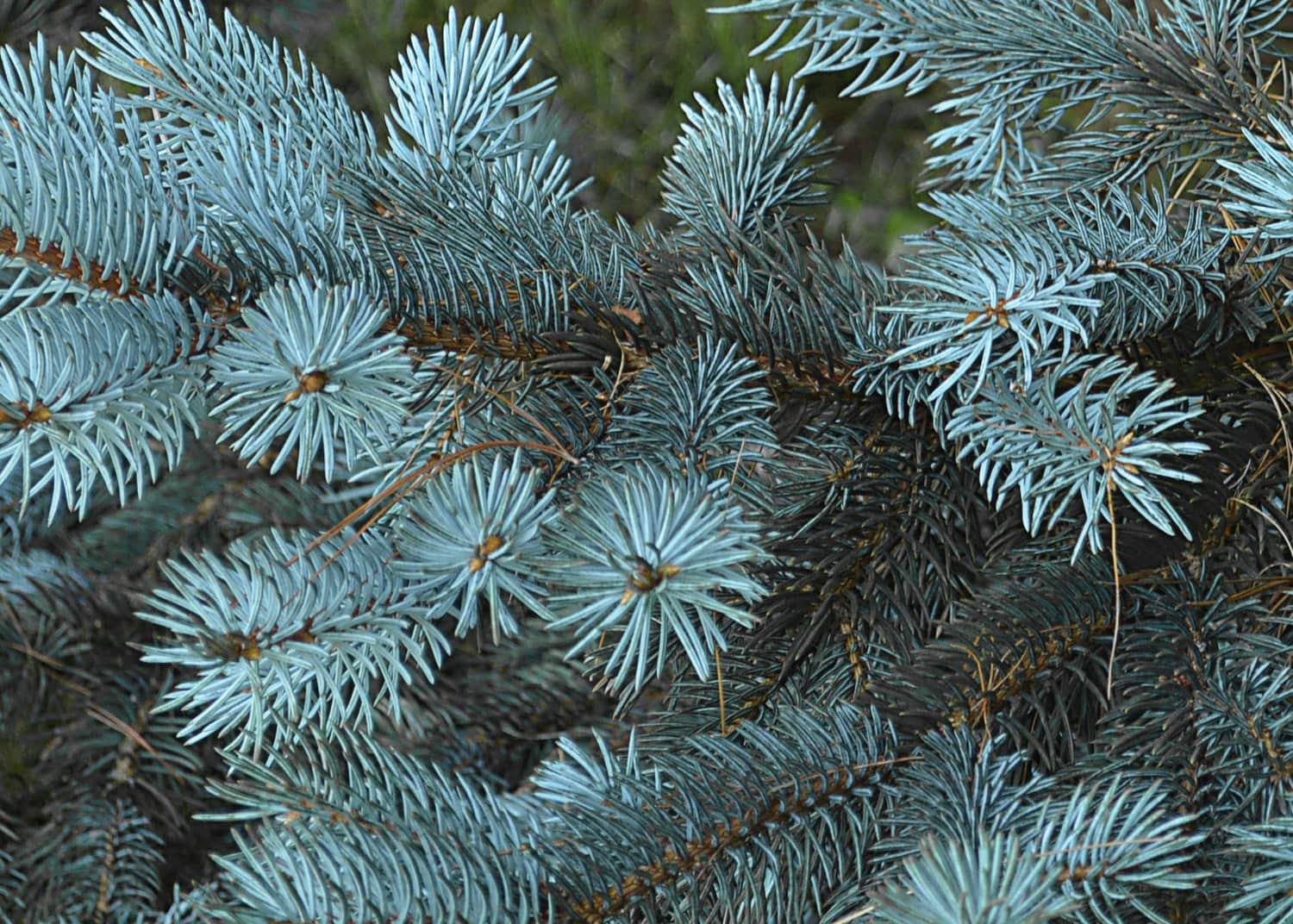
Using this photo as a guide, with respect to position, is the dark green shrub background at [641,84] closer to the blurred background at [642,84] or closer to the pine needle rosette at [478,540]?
the blurred background at [642,84]

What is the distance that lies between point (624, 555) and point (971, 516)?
19 centimetres

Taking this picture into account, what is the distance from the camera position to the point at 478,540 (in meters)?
0.26

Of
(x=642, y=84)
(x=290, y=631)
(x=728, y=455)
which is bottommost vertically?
(x=290, y=631)

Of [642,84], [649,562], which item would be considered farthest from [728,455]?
[642,84]

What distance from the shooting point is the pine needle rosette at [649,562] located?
0.24 m

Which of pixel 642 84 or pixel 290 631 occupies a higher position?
pixel 642 84

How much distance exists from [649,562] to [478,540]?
42 mm

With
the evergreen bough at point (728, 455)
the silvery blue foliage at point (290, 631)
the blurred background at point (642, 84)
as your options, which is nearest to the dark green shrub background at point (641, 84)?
the blurred background at point (642, 84)

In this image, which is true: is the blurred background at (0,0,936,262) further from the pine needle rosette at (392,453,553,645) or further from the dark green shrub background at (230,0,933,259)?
the pine needle rosette at (392,453,553,645)

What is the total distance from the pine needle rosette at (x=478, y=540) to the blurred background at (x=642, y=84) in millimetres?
1151

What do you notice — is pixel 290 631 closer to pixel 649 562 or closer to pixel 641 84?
pixel 649 562

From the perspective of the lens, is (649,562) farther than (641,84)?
No

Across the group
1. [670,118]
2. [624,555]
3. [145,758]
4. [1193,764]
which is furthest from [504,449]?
[670,118]

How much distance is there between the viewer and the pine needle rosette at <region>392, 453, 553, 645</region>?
257 mm
